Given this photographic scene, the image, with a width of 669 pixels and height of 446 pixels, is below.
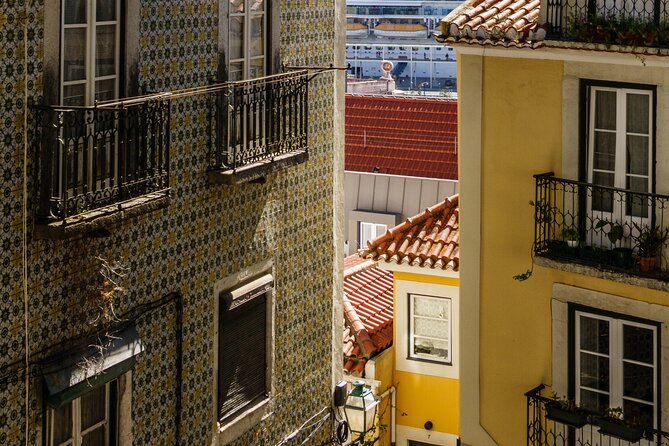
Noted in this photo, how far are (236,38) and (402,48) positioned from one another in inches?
3224

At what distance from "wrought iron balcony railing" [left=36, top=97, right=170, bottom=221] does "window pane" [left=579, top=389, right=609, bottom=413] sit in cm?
468

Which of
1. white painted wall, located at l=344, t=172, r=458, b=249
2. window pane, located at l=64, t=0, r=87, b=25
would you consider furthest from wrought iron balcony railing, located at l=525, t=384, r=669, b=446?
white painted wall, located at l=344, t=172, r=458, b=249

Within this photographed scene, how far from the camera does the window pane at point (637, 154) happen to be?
12211 mm

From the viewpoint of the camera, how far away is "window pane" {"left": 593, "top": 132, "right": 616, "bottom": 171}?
12406 mm

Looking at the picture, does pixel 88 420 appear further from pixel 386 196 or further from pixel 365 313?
pixel 386 196

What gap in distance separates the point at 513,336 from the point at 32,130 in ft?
19.2

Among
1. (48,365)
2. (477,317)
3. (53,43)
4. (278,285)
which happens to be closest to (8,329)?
(48,365)

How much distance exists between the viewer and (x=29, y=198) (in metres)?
8.98

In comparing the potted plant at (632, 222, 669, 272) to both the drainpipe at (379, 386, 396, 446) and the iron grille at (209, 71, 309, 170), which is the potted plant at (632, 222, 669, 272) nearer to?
the iron grille at (209, 71, 309, 170)

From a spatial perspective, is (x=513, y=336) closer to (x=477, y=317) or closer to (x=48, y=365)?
(x=477, y=317)

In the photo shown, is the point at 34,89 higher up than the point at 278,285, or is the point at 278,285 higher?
the point at 34,89

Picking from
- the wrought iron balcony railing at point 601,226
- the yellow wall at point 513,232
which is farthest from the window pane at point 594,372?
the wrought iron balcony railing at point 601,226

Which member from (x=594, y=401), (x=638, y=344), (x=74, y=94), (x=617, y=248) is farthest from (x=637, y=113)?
(x=74, y=94)

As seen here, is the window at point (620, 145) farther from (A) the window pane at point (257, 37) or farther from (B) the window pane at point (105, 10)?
(B) the window pane at point (105, 10)
